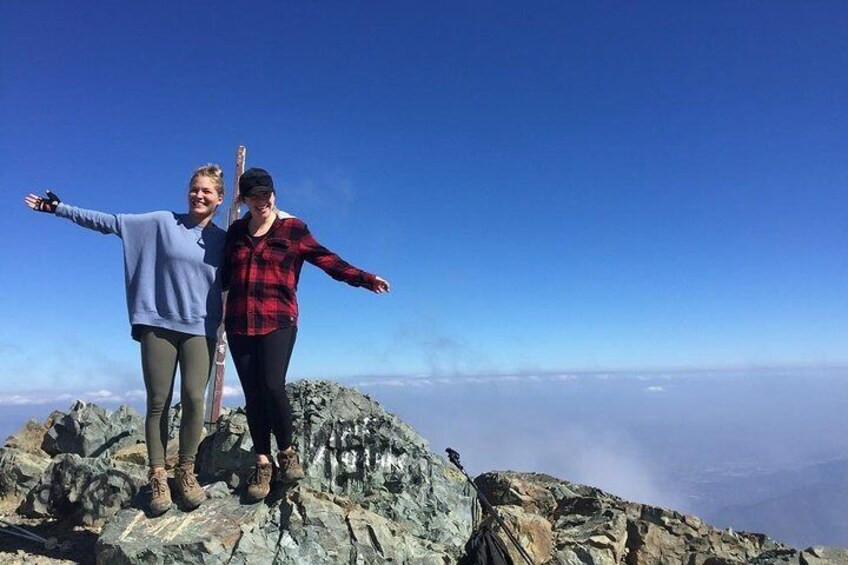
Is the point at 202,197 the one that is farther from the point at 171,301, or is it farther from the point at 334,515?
the point at 334,515

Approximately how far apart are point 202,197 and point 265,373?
7.50 ft

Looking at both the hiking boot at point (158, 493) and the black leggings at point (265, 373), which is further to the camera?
the hiking boot at point (158, 493)

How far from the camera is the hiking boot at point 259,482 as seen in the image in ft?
21.0

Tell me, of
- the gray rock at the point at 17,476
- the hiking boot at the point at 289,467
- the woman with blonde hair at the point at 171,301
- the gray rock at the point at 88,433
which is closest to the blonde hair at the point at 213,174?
the woman with blonde hair at the point at 171,301

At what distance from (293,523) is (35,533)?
4540mm

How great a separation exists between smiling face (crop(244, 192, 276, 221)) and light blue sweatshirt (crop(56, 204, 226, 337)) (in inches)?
28.2

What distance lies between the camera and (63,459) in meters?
8.95

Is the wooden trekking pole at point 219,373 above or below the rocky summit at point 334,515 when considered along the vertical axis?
above

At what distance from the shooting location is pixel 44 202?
5.75 metres

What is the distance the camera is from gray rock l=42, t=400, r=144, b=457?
12.7 meters

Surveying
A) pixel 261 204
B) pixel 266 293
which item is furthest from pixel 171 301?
pixel 261 204

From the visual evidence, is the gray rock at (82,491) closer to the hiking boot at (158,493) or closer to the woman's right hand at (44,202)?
the hiking boot at (158,493)

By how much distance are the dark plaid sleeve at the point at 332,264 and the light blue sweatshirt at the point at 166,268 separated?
1.12 meters

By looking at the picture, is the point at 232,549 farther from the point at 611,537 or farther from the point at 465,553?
the point at 611,537
